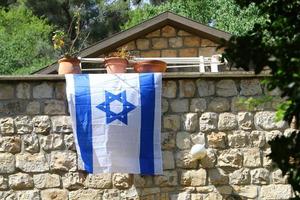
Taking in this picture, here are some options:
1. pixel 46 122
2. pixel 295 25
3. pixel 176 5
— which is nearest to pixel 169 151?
pixel 46 122

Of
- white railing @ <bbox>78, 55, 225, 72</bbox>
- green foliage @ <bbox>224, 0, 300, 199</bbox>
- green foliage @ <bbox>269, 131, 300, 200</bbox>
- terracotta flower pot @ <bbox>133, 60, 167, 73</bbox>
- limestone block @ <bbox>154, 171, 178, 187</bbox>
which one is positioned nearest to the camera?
green foliage @ <bbox>224, 0, 300, 199</bbox>

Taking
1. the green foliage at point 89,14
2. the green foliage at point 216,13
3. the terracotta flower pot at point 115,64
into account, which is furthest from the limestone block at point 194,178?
the green foliage at point 89,14

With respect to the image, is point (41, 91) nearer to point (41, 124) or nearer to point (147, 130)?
point (41, 124)

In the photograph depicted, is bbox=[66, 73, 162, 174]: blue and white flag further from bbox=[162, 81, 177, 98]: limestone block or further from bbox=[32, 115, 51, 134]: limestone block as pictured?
bbox=[32, 115, 51, 134]: limestone block

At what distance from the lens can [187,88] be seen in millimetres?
7445

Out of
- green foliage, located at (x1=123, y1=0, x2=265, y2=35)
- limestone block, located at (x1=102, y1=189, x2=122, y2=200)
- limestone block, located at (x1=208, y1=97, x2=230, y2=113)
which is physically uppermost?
green foliage, located at (x1=123, y1=0, x2=265, y2=35)

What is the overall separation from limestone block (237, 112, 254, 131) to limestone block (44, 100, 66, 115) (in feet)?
6.49

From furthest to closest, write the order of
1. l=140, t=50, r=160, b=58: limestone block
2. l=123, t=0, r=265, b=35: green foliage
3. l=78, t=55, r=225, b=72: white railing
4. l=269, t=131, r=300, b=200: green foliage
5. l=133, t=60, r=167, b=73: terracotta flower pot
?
l=123, t=0, r=265, b=35: green foliage
l=140, t=50, r=160, b=58: limestone block
l=78, t=55, r=225, b=72: white railing
l=133, t=60, r=167, b=73: terracotta flower pot
l=269, t=131, r=300, b=200: green foliage

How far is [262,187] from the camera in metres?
7.41

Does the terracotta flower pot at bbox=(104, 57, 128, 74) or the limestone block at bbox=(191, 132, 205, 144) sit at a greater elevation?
the terracotta flower pot at bbox=(104, 57, 128, 74)

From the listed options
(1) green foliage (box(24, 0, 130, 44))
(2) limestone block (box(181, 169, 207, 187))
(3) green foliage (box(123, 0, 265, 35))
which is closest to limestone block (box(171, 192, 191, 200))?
(2) limestone block (box(181, 169, 207, 187))

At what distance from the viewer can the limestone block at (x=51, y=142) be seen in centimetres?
731

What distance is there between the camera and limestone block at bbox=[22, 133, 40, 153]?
7.29 meters

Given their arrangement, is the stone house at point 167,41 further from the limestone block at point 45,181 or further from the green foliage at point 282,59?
the green foliage at point 282,59
